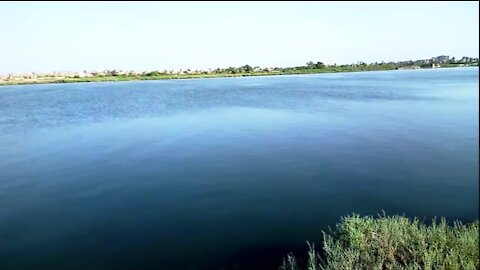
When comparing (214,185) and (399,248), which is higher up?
(399,248)

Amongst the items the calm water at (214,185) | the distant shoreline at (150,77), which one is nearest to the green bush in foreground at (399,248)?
the calm water at (214,185)

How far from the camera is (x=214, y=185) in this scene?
38.5 feet

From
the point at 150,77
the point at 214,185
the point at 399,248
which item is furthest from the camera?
the point at 150,77

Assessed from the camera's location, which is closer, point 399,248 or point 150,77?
point 399,248

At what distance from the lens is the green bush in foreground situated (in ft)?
17.1

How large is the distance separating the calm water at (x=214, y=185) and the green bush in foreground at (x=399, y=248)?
1509 millimetres

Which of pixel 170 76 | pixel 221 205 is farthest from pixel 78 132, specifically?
pixel 170 76

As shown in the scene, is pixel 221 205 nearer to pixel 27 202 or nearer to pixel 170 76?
pixel 27 202

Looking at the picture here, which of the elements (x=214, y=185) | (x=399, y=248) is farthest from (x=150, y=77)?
(x=399, y=248)

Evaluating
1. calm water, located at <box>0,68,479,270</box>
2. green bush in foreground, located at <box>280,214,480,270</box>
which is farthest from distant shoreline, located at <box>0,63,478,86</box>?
green bush in foreground, located at <box>280,214,480,270</box>

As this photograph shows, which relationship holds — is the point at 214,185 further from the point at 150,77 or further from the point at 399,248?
the point at 150,77

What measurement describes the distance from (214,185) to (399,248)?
6548 millimetres

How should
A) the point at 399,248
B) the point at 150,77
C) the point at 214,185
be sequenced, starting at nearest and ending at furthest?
the point at 399,248 → the point at 214,185 → the point at 150,77

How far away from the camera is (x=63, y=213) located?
10.0 metres
